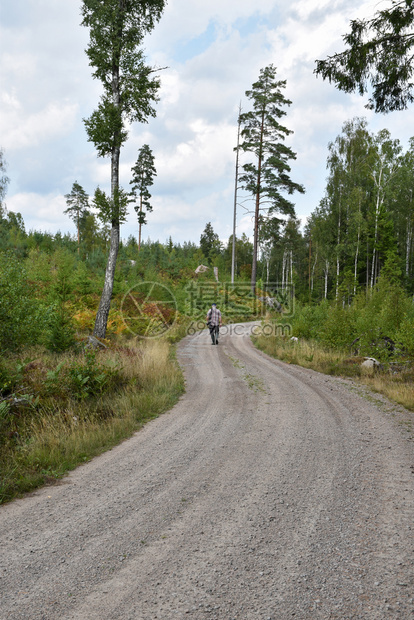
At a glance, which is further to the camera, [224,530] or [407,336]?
[407,336]

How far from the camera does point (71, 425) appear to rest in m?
6.11

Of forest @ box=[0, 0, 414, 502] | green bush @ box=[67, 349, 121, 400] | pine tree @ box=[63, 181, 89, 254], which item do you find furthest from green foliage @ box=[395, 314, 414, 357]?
pine tree @ box=[63, 181, 89, 254]

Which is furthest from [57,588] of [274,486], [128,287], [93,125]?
[128,287]

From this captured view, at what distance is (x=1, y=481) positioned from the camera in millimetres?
4254

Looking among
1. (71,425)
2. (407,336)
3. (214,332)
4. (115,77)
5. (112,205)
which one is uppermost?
(115,77)

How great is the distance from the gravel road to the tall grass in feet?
1.15

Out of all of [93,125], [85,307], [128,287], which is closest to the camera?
[93,125]

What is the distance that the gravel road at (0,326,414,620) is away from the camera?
2453mm

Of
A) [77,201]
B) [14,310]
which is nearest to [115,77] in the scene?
[14,310]

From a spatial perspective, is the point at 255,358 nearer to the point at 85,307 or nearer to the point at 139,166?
the point at 85,307

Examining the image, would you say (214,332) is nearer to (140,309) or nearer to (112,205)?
(140,309)

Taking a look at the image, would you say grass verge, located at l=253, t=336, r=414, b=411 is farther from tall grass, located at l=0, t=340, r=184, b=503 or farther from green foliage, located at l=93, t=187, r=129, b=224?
green foliage, located at l=93, t=187, r=129, b=224

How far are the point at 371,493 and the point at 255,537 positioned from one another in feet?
5.31

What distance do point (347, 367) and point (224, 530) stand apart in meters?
9.39
